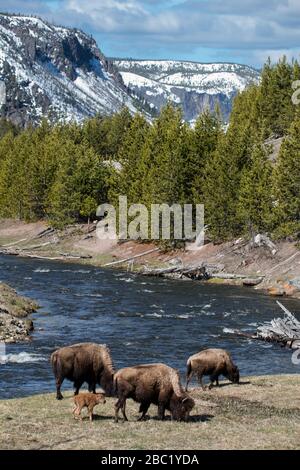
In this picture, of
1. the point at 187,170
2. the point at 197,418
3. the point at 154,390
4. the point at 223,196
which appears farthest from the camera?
the point at 187,170

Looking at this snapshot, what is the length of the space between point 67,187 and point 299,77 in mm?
41780

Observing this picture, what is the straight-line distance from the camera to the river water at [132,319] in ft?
114

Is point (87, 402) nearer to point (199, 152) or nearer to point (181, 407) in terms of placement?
point (181, 407)

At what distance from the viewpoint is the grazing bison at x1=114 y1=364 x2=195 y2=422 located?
2122 cm

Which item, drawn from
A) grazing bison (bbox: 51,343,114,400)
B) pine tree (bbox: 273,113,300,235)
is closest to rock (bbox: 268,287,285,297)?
pine tree (bbox: 273,113,300,235)

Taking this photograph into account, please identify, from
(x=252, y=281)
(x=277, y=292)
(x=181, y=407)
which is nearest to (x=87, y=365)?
(x=181, y=407)

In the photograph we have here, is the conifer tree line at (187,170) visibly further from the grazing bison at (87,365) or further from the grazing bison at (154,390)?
the grazing bison at (154,390)

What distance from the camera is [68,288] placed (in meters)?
62.3

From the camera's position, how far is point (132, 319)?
159 feet

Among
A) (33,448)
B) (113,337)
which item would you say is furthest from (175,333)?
(33,448)

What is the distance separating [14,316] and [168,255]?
3643cm

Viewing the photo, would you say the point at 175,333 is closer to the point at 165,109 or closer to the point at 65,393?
the point at 65,393

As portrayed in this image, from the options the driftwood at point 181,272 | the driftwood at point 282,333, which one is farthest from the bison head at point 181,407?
the driftwood at point 181,272

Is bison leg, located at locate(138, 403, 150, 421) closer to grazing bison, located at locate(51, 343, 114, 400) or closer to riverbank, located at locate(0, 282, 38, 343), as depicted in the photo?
grazing bison, located at locate(51, 343, 114, 400)
